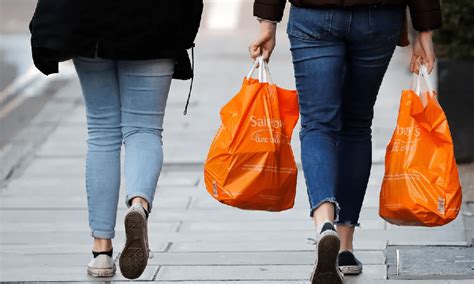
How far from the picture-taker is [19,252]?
614 centimetres

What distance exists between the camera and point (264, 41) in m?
5.09

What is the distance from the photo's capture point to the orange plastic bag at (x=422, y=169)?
5211mm

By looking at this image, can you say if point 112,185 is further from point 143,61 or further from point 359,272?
point 359,272

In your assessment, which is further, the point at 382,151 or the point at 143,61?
the point at 382,151

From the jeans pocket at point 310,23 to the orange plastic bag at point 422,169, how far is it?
1.82ft

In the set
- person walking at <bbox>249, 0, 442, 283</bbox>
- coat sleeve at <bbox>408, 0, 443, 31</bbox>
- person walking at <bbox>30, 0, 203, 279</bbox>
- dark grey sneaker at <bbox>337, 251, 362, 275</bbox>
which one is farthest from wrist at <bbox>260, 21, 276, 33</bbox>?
dark grey sneaker at <bbox>337, 251, 362, 275</bbox>

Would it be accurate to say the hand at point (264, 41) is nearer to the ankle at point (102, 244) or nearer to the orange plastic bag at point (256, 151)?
the orange plastic bag at point (256, 151)

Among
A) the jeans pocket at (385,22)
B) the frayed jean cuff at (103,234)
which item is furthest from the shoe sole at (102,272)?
the jeans pocket at (385,22)

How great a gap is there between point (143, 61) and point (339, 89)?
2.69ft

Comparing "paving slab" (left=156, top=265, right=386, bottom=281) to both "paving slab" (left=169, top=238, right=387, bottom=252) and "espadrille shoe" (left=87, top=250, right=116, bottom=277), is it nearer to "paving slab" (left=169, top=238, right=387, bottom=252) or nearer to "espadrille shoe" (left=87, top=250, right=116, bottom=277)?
"espadrille shoe" (left=87, top=250, right=116, bottom=277)

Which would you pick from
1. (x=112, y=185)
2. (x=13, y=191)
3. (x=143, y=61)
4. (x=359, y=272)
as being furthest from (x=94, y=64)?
(x=13, y=191)

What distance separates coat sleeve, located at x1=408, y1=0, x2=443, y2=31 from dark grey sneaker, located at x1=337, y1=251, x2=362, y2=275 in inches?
41.3

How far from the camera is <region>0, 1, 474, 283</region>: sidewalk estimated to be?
566cm

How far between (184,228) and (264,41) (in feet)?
6.28
